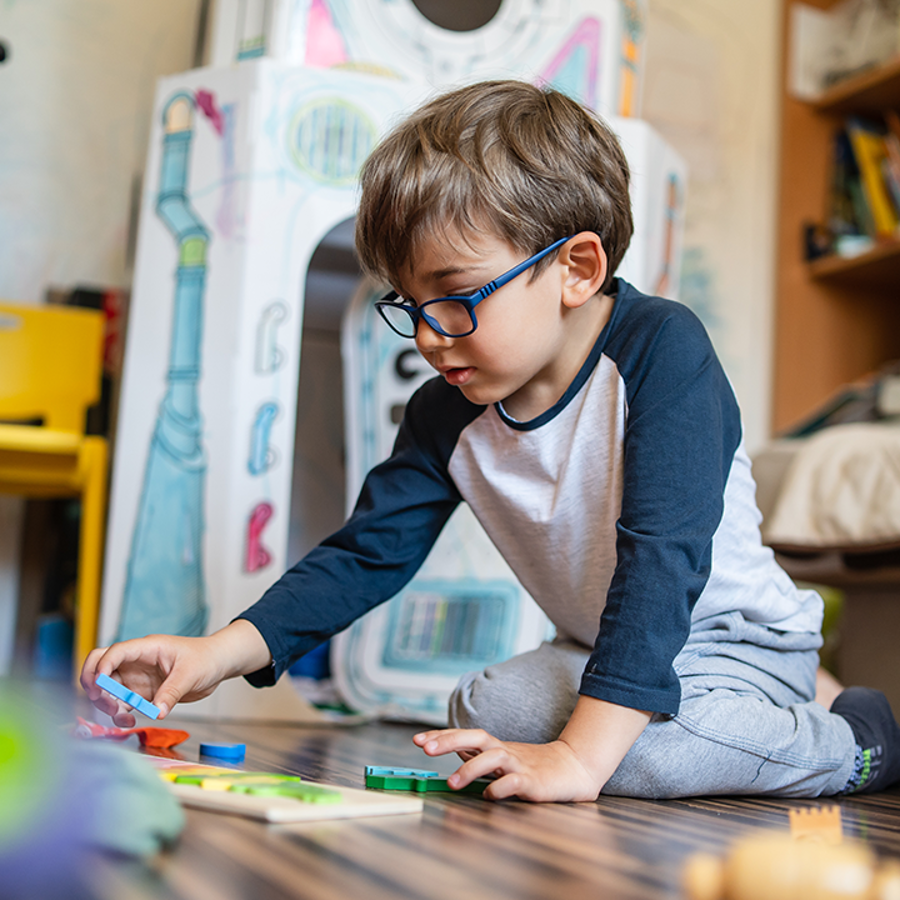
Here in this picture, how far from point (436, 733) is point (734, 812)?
0.69 ft

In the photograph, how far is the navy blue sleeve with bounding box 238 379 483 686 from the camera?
82 centimetres

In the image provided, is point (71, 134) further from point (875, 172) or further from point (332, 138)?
point (875, 172)

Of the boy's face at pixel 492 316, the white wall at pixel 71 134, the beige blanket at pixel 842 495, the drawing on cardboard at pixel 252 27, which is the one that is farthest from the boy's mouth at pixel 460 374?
the white wall at pixel 71 134

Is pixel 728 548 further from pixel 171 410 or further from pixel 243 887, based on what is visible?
pixel 171 410

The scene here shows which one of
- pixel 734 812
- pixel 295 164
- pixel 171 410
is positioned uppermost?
pixel 295 164

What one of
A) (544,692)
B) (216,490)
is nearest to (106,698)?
(544,692)

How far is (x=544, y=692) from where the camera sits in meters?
0.78

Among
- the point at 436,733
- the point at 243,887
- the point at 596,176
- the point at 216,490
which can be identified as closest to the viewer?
the point at 243,887

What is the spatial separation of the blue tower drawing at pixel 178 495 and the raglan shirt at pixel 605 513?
42 cm

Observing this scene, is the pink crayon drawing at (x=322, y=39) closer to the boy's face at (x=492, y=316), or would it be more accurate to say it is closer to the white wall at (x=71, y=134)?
the white wall at (x=71, y=134)

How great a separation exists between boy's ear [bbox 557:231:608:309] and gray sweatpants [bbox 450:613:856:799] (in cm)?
28

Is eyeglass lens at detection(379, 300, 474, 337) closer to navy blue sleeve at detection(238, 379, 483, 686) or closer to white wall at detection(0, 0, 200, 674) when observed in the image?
navy blue sleeve at detection(238, 379, 483, 686)

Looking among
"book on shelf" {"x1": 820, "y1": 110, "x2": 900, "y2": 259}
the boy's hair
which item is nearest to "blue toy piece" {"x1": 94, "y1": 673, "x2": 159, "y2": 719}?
the boy's hair

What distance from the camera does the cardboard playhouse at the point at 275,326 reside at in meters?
1.24
